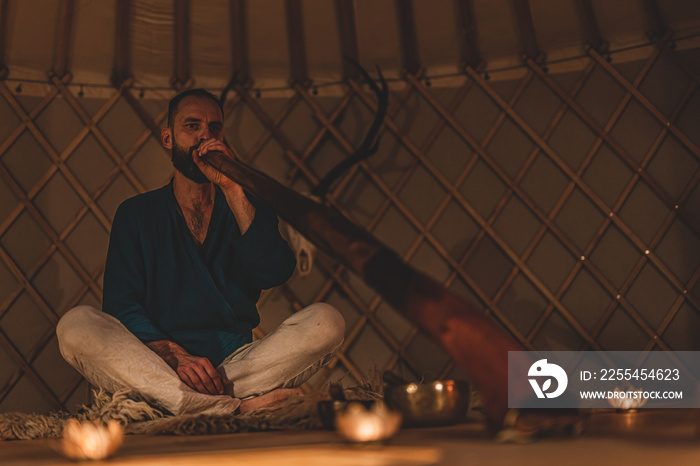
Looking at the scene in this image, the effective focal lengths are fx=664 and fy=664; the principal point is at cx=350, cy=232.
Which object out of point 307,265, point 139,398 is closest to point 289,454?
point 139,398

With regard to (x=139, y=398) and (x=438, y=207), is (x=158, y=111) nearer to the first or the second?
(x=438, y=207)

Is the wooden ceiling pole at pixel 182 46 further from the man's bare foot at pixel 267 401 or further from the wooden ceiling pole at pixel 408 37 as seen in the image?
the man's bare foot at pixel 267 401

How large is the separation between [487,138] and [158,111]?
1.25 metres

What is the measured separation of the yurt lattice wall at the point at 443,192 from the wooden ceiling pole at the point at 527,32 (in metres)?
0.05

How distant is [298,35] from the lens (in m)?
2.49

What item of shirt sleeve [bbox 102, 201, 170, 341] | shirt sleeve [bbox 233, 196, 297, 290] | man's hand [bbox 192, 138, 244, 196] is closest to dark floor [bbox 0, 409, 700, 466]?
shirt sleeve [bbox 102, 201, 170, 341]

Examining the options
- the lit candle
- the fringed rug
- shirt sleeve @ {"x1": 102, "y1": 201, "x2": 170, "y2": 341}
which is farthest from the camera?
shirt sleeve @ {"x1": 102, "y1": 201, "x2": 170, "y2": 341}

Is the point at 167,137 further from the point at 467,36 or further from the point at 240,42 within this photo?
the point at 467,36

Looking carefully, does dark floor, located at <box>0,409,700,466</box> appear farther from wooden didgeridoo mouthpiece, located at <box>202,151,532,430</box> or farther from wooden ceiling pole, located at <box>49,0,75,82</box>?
wooden ceiling pole, located at <box>49,0,75,82</box>

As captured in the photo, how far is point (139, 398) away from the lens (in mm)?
1326

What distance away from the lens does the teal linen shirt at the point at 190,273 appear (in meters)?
1.50

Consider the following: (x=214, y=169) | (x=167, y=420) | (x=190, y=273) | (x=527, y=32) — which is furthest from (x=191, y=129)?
(x=527, y=32)

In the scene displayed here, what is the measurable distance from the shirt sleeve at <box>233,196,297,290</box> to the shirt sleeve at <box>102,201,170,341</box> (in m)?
0.24

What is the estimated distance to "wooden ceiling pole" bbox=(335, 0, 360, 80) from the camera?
2449 millimetres
